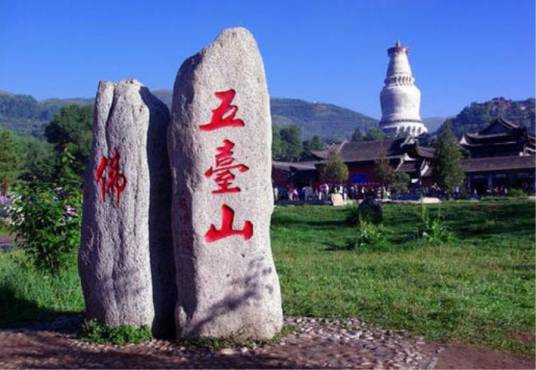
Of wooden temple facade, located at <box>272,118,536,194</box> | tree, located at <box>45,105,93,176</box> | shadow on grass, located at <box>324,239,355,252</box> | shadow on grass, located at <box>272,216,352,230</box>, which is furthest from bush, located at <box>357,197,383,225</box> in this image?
tree, located at <box>45,105,93,176</box>

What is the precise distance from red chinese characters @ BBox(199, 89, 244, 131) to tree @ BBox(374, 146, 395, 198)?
33492 mm

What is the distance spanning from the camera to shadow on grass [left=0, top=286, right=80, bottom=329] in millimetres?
7094

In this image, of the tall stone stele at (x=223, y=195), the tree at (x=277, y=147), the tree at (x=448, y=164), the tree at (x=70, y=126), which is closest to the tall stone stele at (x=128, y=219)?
the tall stone stele at (x=223, y=195)

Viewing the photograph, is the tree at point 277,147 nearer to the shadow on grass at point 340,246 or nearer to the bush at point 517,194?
the bush at point 517,194

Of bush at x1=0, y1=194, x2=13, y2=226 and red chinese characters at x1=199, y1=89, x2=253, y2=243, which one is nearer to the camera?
red chinese characters at x1=199, y1=89, x2=253, y2=243

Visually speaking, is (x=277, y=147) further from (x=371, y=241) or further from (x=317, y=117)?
(x=317, y=117)

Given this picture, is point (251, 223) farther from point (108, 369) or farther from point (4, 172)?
point (4, 172)

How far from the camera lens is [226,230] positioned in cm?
563

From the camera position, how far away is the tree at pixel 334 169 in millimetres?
40562

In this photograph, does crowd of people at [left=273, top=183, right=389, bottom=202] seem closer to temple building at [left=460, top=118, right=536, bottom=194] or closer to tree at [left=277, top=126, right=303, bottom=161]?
temple building at [left=460, top=118, right=536, bottom=194]

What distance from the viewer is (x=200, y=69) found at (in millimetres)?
5773

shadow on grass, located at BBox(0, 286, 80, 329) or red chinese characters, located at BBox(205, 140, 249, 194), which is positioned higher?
red chinese characters, located at BBox(205, 140, 249, 194)

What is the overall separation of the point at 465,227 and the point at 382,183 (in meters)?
20.3

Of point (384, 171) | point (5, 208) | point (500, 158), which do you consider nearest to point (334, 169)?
point (384, 171)
